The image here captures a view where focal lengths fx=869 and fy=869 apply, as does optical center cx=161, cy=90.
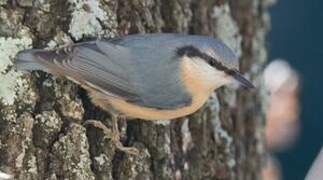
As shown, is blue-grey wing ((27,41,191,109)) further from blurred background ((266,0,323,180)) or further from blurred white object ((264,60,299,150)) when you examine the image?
blurred background ((266,0,323,180))

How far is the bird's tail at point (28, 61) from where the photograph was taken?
2.16 m

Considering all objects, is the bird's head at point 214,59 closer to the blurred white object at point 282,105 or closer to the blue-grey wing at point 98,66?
the blue-grey wing at point 98,66

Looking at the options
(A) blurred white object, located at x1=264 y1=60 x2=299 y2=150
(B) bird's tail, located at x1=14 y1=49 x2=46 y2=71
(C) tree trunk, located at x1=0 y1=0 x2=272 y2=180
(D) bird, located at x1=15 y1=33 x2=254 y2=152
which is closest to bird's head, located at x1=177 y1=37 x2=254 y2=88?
(D) bird, located at x1=15 y1=33 x2=254 y2=152

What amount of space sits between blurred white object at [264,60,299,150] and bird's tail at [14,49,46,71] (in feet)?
4.96

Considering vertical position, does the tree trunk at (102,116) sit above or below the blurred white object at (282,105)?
above

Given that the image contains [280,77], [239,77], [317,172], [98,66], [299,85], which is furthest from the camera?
[299,85]

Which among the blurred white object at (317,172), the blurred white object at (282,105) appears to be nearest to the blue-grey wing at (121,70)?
the blurred white object at (317,172)

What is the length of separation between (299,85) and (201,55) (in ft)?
5.08

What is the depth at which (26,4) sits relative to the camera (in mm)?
2240

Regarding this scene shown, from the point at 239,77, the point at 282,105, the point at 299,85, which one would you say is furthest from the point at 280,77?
the point at 239,77

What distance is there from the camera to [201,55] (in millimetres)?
2408

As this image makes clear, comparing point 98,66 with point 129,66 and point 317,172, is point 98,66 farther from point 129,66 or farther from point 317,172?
point 317,172

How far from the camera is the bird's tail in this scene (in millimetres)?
Answer: 2162

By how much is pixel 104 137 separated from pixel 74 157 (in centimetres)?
12
